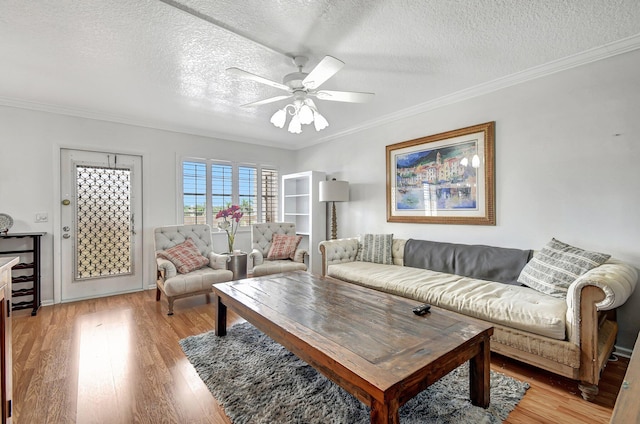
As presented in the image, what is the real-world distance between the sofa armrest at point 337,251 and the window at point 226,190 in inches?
77.6

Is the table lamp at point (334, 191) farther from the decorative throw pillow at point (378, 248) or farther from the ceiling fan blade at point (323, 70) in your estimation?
the ceiling fan blade at point (323, 70)

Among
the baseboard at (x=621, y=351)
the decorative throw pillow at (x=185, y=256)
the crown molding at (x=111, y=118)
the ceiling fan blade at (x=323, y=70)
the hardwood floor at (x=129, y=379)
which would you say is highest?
the crown molding at (x=111, y=118)

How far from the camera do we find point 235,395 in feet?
5.98

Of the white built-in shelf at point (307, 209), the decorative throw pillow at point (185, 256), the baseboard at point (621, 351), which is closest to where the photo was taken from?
the baseboard at point (621, 351)

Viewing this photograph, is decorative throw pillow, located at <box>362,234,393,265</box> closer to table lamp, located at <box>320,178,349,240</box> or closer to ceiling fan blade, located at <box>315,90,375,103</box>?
table lamp, located at <box>320,178,349,240</box>

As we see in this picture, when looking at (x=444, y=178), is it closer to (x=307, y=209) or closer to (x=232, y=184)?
(x=307, y=209)

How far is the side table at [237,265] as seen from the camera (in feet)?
13.6

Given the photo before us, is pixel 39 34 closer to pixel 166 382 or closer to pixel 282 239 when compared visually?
pixel 166 382

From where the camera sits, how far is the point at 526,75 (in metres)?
2.79

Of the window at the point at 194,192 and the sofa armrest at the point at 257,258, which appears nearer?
the sofa armrest at the point at 257,258

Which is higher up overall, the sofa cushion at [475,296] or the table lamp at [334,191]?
the table lamp at [334,191]

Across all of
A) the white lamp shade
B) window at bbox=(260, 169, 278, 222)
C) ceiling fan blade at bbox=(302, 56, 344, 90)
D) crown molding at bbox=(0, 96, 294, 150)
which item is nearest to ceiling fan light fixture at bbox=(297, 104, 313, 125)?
ceiling fan blade at bbox=(302, 56, 344, 90)

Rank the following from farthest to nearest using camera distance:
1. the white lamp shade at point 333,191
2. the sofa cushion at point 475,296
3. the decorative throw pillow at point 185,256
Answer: the white lamp shade at point 333,191, the decorative throw pillow at point 185,256, the sofa cushion at point 475,296

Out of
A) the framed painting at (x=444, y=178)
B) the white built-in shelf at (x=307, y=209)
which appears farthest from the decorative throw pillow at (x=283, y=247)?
the framed painting at (x=444, y=178)
